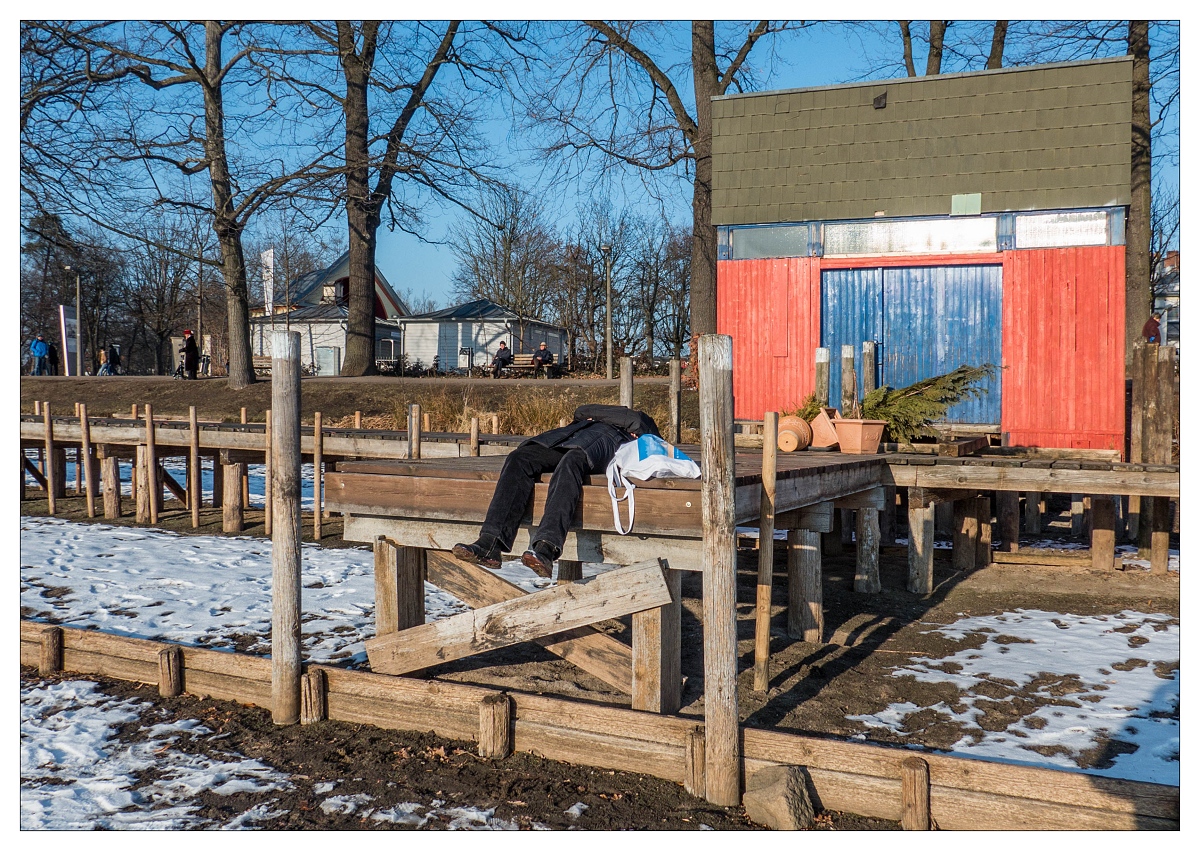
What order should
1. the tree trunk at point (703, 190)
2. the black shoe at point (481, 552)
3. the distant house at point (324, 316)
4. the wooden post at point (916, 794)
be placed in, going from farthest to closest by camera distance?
the distant house at point (324, 316) < the tree trunk at point (703, 190) < the black shoe at point (481, 552) < the wooden post at point (916, 794)

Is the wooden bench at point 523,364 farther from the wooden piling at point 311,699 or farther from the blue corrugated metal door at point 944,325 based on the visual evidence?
the wooden piling at point 311,699

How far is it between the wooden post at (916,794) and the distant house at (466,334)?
1473 inches

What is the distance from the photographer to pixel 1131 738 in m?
5.79

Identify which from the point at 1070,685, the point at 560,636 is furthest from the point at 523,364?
the point at 1070,685

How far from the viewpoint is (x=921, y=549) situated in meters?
9.80

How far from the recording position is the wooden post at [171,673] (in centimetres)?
631

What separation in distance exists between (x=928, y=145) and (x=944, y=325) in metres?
2.46

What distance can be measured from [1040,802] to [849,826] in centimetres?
85

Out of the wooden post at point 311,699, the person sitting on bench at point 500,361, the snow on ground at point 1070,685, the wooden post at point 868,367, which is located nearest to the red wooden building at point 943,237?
the wooden post at point 868,367

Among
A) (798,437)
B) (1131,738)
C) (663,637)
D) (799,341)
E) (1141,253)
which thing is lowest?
(1131,738)

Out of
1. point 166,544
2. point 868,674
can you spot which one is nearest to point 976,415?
point 868,674

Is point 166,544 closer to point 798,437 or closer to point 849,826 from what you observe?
point 798,437

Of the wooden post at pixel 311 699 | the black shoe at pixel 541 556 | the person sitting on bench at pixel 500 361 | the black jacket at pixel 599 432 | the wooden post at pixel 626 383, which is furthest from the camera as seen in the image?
the person sitting on bench at pixel 500 361

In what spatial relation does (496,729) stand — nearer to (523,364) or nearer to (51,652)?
(51,652)
